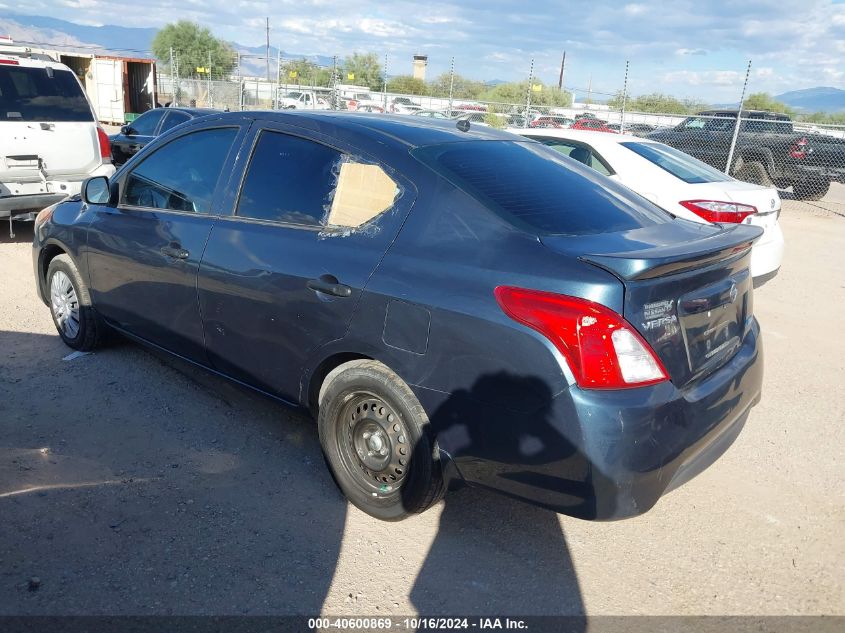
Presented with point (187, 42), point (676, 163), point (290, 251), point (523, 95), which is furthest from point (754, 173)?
point (187, 42)

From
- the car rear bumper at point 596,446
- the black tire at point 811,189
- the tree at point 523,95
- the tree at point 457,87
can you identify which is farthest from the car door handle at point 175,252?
the tree at point 523,95

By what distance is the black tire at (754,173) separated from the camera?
15.8m

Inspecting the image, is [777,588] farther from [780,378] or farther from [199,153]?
[199,153]

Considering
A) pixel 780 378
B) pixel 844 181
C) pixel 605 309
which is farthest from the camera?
pixel 844 181

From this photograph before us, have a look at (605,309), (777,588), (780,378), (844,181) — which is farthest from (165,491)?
(844,181)

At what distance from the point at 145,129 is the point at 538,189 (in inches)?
480

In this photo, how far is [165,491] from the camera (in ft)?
10.9

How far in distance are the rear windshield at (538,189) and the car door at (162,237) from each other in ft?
4.41

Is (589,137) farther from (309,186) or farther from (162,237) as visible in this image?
(162,237)

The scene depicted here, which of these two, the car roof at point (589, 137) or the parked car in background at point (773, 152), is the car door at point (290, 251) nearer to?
the car roof at point (589, 137)

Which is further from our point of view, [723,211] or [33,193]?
[33,193]

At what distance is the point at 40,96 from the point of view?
8156 mm

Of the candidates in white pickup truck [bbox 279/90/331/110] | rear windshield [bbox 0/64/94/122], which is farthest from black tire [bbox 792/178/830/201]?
white pickup truck [bbox 279/90/331/110]

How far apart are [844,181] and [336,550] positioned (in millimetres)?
16582
